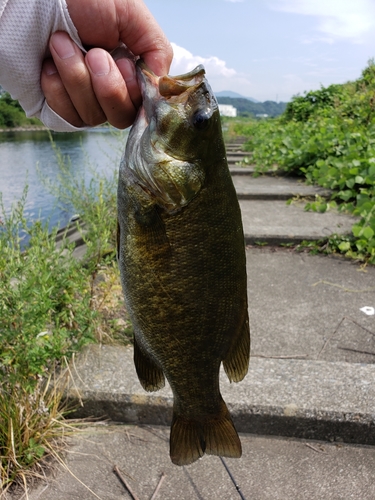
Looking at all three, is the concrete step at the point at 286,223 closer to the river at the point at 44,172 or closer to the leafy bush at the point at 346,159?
the leafy bush at the point at 346,159

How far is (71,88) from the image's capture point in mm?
1748

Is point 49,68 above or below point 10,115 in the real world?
below

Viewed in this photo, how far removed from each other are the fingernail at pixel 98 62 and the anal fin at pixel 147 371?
1.13 metres


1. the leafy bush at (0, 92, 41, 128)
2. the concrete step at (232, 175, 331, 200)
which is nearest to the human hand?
the concrete step at (232, 175, 331, 200)

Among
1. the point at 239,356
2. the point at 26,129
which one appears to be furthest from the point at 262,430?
the point at 26,129

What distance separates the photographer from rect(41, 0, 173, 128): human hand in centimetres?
167

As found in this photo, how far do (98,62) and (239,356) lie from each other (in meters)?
1.32

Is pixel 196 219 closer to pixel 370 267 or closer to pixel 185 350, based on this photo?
pixel 185 350

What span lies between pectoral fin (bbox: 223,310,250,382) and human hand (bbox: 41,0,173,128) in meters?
1.03

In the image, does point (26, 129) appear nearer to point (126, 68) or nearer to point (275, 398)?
point (275, 398)

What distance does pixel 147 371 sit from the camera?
1902 millimetres

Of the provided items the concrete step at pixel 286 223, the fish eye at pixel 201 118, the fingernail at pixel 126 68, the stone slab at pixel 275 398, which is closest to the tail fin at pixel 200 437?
the stone slab at pixel 275 398

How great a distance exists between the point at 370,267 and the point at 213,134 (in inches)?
183

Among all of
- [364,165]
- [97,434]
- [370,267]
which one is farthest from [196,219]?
[364,165]
